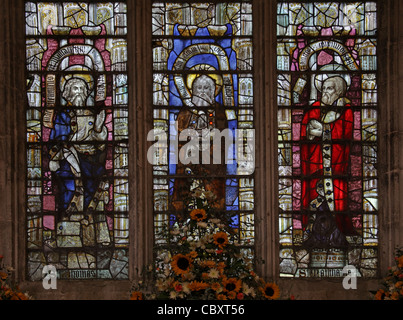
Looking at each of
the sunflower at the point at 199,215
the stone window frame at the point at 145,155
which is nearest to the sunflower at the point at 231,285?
the sunflower at the point at 199,215

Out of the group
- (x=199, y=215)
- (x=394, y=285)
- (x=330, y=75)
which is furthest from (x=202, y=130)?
(x=394, y=285)

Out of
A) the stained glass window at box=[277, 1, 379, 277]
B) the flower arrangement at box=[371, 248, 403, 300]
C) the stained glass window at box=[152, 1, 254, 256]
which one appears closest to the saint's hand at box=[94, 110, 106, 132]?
the stained glass window at box=[152, 1, 254, 256]

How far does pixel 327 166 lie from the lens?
214 inches

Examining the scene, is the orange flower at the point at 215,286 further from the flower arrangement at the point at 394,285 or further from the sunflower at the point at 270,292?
the flower arrangement at the point at 394,285

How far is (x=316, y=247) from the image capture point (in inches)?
210

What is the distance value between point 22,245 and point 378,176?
9.76ft

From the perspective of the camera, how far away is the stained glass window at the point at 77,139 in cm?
529

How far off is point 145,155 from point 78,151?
1.87 ft

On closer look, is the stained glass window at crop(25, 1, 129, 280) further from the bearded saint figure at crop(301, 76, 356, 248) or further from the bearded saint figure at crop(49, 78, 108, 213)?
the bearded saint figure at crop(301, 76, 356, 248)

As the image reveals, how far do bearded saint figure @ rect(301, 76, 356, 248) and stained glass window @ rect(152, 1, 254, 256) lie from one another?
481mm

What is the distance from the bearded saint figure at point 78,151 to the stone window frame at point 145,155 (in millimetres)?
286

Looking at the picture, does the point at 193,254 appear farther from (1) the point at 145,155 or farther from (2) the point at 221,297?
(1) the point at 145,155
